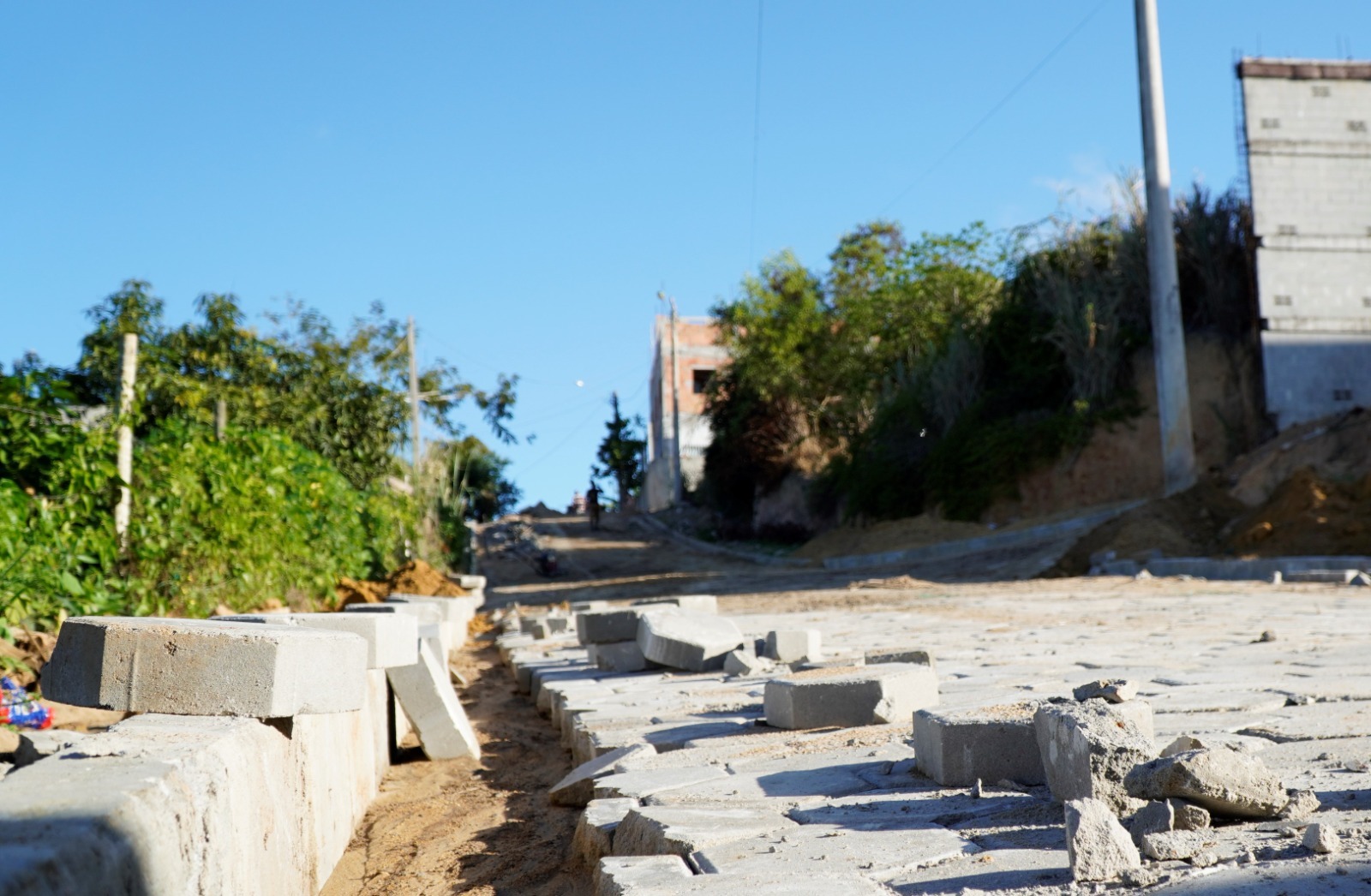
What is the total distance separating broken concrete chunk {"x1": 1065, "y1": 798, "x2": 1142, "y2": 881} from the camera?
2.33 m

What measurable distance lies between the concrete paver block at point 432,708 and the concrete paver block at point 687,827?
7.36 ft

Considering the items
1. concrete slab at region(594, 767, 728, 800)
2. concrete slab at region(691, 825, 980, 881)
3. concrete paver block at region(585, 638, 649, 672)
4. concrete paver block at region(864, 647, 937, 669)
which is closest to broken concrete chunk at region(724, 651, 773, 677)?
concrete paver block at region(585, 638, 649, 672)

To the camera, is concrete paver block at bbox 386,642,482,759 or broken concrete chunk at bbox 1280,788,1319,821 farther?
concrete paver block at bbox 386,642,482,759

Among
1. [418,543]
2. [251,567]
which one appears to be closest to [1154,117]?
[418,543]

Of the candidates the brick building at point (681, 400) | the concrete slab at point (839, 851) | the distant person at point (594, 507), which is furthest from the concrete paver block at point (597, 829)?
the brick building at point (681, 400)

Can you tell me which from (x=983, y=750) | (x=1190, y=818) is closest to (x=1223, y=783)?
(x=1190, y=818)

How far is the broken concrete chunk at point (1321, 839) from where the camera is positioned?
231 centimetres

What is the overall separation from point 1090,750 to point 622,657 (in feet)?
15.3

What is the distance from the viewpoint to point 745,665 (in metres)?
6.49

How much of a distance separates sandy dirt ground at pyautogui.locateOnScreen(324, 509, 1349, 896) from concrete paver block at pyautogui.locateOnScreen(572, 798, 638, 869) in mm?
68

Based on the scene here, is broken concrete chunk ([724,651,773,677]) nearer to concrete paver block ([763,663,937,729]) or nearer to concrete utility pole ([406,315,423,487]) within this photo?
concrete paver block ([763,663,937,729])

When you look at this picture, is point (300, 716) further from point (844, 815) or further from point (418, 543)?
point (418, 543)

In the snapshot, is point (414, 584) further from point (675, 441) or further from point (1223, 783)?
point (675, 441)

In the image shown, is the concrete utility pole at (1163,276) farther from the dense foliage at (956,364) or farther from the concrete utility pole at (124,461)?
the concrete utility pole at (124,461)
